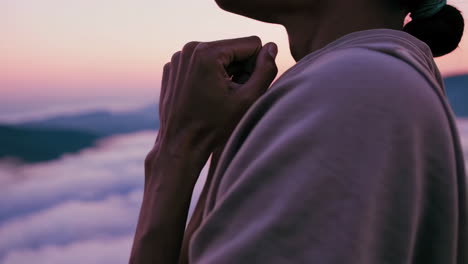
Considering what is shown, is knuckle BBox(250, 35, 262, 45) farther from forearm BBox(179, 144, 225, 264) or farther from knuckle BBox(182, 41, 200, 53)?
forearm BBox(179, 144, 225, 264)

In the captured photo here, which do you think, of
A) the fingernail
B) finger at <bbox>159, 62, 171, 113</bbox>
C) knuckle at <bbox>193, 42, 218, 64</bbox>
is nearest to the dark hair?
the fingernail

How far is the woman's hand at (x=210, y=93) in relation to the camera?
3.45ft

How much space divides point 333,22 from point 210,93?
0.28 meters

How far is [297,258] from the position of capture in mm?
571

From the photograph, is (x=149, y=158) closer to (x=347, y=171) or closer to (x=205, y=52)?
(x=205, y=52)

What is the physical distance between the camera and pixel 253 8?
3.53 ft

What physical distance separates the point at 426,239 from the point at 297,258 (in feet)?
0.69

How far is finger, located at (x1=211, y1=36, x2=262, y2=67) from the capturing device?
1091 mm

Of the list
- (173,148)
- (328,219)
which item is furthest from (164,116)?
(328,219)

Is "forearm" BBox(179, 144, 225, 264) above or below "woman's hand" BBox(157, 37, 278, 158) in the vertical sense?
below

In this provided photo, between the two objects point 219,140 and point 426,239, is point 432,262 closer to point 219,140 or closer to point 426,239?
point 426,239

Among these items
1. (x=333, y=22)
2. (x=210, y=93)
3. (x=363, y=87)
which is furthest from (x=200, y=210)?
(x=363, y=87)

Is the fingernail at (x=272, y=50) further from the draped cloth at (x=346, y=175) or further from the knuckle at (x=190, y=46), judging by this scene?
the draped cloth at (x=346, y=175)

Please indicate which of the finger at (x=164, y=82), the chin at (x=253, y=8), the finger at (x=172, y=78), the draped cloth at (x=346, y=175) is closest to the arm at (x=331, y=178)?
the draped cloth at (x=346, y=175)
